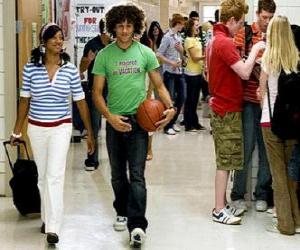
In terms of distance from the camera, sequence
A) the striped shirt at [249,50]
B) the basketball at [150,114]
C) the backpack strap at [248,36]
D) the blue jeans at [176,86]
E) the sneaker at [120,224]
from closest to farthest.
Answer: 1. the basketball at [150,114]
2. the sneaker at [120,224]
3. the striped shirt at [249,50]
4. the backpack strap at [248,36]
5. the blue jeans at [176,86]

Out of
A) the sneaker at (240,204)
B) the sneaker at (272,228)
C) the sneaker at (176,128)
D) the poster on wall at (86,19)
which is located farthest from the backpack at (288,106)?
the sneaker at (176,128)

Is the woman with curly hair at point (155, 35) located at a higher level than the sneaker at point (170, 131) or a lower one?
higher

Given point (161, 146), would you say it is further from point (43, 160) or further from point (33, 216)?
point (43, 160)

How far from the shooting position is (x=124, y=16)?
13.1ft

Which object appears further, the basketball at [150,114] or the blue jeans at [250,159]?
the blue jeans at [250,159]

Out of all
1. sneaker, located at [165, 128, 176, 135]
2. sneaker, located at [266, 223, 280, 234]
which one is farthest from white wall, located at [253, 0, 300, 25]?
sneaker, located at [165, 128, 176, 135]

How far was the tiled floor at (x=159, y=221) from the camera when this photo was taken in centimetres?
420

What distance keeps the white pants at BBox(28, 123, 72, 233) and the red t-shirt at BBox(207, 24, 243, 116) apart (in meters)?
1.21

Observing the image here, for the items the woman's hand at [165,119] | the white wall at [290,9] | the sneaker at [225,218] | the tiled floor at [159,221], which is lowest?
the tiled floor at [159,221]

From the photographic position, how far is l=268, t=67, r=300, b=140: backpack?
4125 mm

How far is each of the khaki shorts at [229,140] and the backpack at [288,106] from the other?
521mm

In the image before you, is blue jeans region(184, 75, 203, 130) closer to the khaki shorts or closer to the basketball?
the khaki shorts

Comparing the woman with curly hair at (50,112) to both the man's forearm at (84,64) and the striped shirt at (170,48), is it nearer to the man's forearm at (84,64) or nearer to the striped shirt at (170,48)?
the man's forearm at (84,64)

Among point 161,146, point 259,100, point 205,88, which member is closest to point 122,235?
point 259,100
